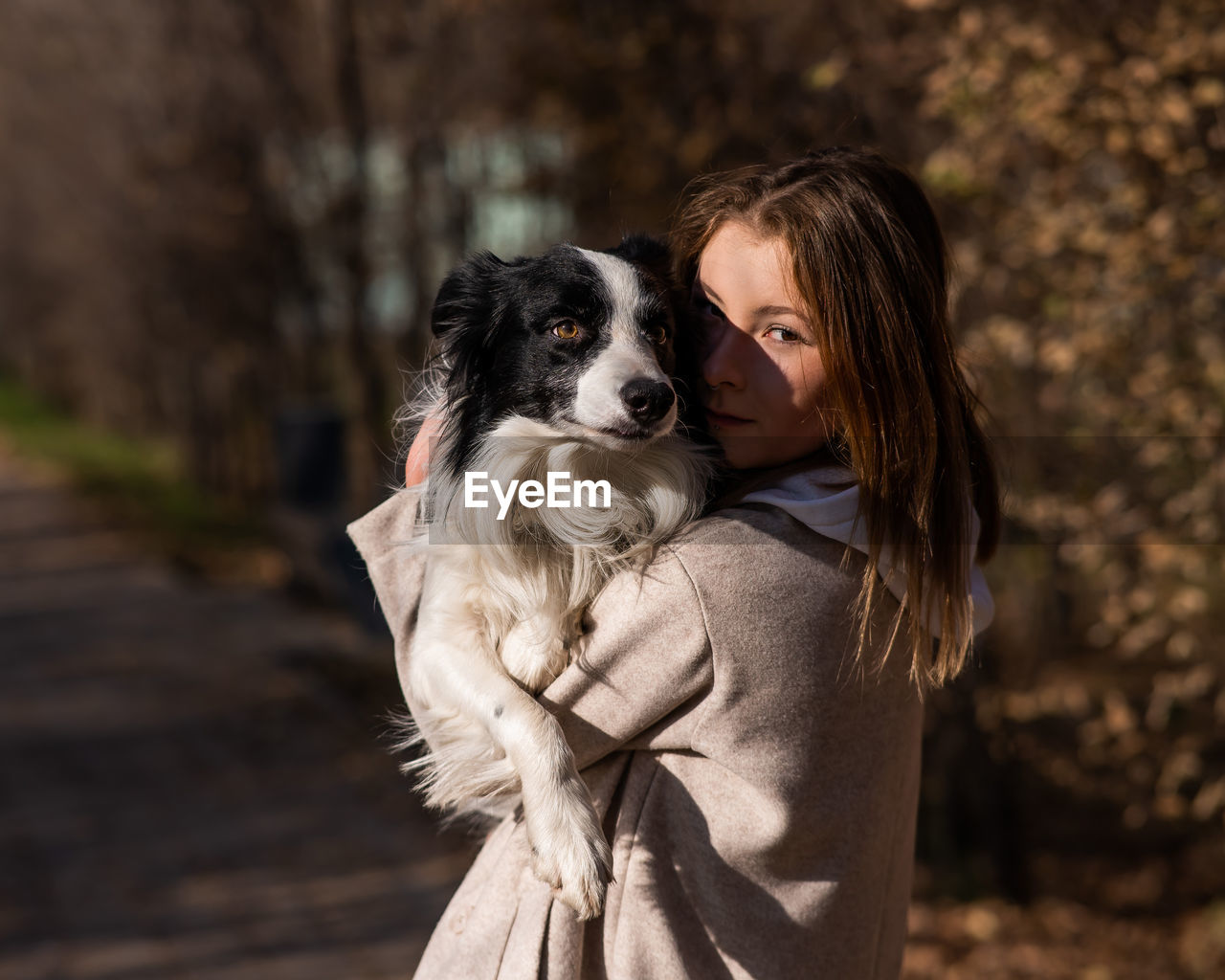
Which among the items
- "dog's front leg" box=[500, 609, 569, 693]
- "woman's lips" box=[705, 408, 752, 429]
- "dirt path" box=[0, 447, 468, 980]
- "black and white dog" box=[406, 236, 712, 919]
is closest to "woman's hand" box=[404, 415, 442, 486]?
"black and white dog" box=[406, 236, 712, 919]

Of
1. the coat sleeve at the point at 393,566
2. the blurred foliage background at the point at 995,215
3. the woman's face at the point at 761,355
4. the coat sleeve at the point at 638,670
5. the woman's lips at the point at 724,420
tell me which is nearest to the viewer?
the coat sleeve at the point at 638,670

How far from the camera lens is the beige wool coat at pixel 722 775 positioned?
176 centimetres

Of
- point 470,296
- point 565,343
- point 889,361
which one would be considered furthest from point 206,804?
point 889,361

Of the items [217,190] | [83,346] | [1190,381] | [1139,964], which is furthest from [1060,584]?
[83,346]

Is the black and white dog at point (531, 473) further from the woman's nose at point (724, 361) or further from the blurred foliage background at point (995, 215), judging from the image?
the blurred foliage background at point (995, 215)

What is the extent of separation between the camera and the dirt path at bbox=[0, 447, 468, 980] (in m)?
5.51

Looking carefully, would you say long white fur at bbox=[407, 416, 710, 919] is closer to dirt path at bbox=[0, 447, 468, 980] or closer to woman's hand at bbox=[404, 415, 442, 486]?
woman's hand at bbox=[404, 415, 442, 486]

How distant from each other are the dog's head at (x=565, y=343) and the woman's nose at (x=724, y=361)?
0.24 feet

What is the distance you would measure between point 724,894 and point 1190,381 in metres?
2.93

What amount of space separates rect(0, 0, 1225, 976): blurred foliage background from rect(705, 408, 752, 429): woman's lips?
875 mm

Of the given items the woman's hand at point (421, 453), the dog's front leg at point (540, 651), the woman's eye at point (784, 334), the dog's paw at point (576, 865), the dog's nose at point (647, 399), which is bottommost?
the dog's paw at point (576, 865)

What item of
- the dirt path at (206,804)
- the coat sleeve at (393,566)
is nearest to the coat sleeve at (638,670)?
the coat sleeve at (393,566)

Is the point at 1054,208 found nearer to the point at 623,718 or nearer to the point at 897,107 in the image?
the point at 897,107

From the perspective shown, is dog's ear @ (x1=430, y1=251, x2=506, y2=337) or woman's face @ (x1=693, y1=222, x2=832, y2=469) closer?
woman's face @ (x1=693, y1=222, x2=832, y2=469)
